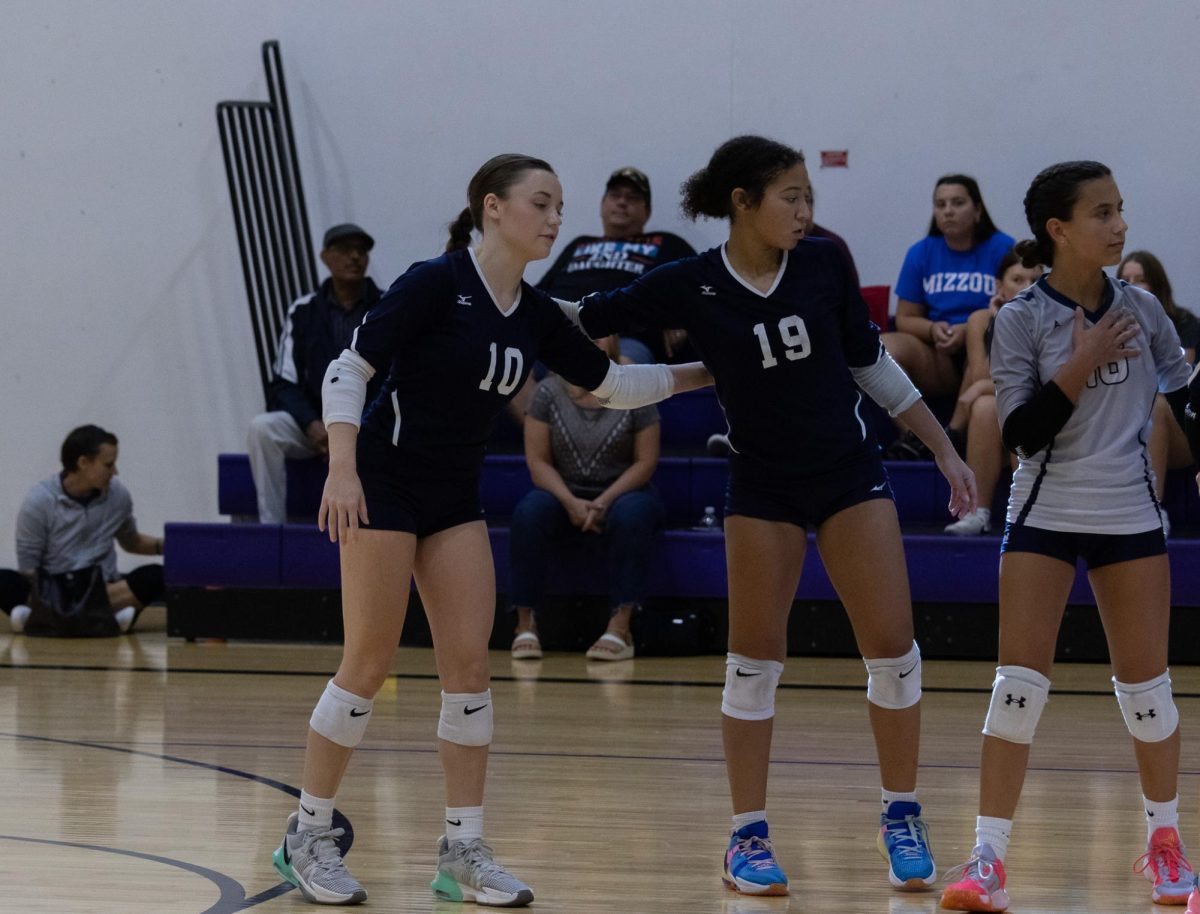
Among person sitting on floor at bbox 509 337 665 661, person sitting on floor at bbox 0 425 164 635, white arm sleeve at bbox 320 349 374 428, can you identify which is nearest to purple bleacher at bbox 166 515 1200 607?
person sitting on floor at bbox 509 337 665 661

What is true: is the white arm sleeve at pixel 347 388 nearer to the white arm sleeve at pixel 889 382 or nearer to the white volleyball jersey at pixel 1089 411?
the white arm sleeve at pixel 889 382

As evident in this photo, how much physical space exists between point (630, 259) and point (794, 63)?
57.8 inches


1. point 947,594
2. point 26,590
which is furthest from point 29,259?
point 947,594

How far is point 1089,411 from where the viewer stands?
2.89 metres

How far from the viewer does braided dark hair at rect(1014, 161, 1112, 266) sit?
9.54ft

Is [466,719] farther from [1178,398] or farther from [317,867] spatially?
[1178,398]

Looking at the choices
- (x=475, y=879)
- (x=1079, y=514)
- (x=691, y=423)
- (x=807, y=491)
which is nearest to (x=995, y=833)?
(x=1079, y=514)

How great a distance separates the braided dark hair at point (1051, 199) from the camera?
291 cm

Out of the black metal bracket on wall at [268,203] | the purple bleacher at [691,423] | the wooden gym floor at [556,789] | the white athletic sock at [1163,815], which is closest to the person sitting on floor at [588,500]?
the wooden gym floor at [556,789]

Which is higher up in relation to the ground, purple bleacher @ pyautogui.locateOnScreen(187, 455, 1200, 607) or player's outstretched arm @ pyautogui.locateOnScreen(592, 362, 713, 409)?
player's outstretched arm @ pyautogui.locateOnScreen(592, 362, 713, 409)

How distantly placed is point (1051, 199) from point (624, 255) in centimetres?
432

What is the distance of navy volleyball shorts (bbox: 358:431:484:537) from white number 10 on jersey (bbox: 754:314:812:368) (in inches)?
25.2

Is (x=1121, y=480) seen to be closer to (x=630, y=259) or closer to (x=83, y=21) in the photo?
(x=630, y=259)

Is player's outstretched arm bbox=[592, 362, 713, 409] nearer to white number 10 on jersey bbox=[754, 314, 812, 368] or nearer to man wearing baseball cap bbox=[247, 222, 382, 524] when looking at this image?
white number 10 on jersey bbox=[754, 314, 812, 368]
